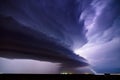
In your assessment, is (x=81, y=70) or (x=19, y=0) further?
(x=81, y=70)

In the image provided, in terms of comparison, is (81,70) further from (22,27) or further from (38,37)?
(22,27)

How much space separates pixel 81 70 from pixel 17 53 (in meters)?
1.22

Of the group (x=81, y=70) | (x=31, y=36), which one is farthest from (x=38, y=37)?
(x=81, y=70)

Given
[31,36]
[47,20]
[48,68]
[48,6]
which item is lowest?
[48,68]

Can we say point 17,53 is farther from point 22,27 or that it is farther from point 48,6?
point 48,6

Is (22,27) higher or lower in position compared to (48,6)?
lower

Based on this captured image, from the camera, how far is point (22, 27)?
274 cm

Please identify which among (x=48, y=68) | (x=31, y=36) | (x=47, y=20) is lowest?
(x=48, y=68)

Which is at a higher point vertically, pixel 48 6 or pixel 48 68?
pixel 48 6

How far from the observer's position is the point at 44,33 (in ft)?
9.68
